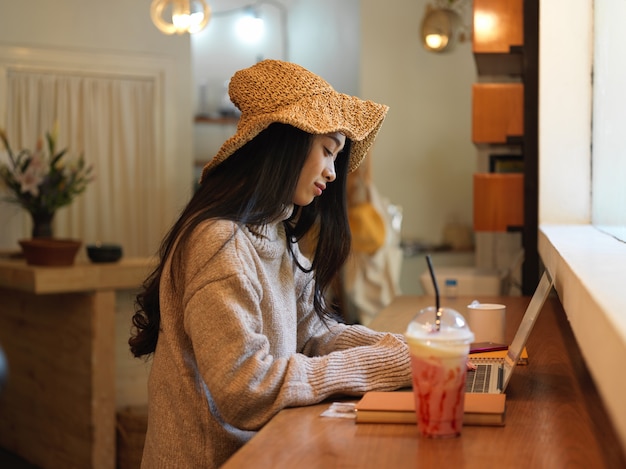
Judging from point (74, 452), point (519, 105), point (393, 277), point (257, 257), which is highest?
point (519, 105)

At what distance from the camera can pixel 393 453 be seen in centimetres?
119

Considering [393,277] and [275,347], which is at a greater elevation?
[275,347]

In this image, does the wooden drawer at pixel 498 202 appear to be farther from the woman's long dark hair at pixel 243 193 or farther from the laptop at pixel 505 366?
the woman's long dark hair at pixel 243 193

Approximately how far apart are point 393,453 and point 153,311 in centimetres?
67

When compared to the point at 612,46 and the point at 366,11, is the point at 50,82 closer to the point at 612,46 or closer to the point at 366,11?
the point at 366,11

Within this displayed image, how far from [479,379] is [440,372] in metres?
0.47

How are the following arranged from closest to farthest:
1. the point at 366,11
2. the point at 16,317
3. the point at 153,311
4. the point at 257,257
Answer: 1. the point at 257,257
2. the point at 153,311
3. the point at 16,317
4. the point at 366,11

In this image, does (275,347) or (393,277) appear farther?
(393,277)

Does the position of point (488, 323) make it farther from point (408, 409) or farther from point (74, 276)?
point (74, 276)

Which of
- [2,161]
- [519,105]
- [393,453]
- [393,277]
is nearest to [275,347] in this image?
[393,453]

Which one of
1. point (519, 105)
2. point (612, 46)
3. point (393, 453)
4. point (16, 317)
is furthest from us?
point (16, 317)

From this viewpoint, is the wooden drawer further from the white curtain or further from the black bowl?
the white curtain

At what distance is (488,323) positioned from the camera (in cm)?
205

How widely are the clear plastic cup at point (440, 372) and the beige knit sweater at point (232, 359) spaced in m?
0.27
